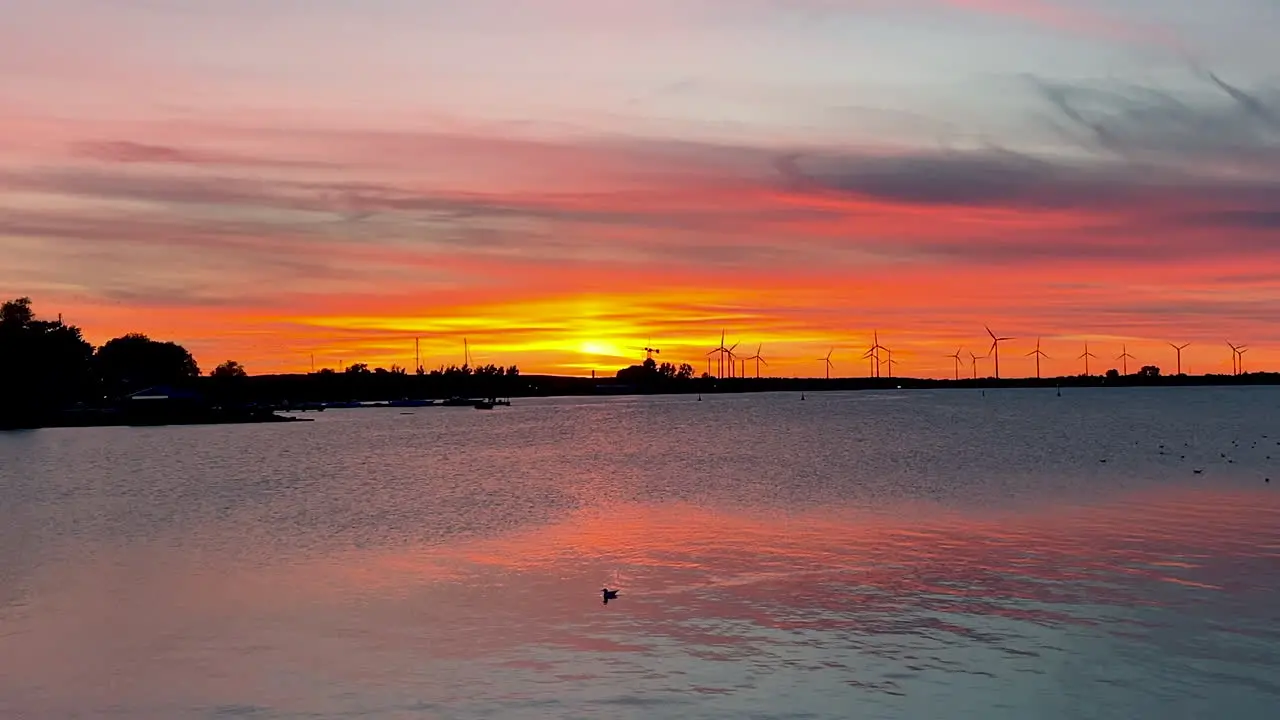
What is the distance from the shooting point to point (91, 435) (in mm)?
173000

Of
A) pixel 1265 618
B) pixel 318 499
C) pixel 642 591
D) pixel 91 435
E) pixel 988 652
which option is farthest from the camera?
pixel 91 435

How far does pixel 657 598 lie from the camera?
34344 millimetres

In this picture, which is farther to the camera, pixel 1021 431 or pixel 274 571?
pixel 1021 431

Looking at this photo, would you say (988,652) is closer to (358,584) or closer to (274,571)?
(358,584)

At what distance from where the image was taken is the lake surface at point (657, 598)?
2441 centimetres

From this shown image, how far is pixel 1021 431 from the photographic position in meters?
152

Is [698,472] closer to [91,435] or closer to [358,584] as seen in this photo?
[358,584]

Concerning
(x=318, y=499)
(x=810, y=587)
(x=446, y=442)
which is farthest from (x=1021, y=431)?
(x=810, y=587)

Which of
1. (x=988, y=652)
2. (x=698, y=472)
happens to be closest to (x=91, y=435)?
(x=698, y=472)

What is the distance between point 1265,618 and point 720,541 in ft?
69.9

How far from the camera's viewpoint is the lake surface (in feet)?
80.1

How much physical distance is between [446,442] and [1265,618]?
410 feet

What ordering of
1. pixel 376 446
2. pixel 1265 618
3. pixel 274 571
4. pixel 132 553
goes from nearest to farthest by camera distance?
1. pixel 1265 618
2. pixel 274 571
3. pixel 132 553
4. pixel 376 446

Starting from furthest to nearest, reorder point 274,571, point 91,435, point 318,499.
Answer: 1. point 91,435
2. point 318,499
3. point 274,571
